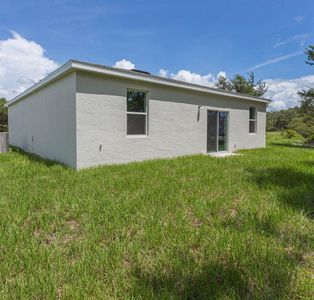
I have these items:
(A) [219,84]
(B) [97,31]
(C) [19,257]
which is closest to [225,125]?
(B) [97,31]

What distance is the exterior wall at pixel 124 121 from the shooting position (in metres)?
7.23

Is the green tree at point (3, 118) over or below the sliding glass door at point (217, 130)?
over

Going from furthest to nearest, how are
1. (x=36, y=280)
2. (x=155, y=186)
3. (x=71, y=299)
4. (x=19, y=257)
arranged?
(x=155, y=186) < (x=19, y=257) < (x=36, y=280) < (x=71, y=299)

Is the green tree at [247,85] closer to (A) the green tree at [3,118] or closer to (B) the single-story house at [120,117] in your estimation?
(B) the single-story house at [120,117]

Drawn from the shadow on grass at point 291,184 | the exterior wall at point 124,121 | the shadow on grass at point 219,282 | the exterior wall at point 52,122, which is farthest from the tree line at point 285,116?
the shadow on grass at point 219,282

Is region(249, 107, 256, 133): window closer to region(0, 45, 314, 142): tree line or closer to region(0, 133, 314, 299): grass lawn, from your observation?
region(0, 45, 314, 142): tree line

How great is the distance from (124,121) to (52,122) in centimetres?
306

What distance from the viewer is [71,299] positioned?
1.92 m

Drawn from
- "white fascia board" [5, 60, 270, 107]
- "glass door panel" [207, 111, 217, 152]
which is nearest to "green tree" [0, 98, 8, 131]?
"white fascia board" [5, 60, 270, 107]

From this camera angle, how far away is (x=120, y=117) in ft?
26.0

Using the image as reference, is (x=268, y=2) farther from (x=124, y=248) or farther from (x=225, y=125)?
(x=124, y=248)

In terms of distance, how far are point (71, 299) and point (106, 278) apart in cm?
37

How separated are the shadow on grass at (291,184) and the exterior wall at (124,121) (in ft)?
12.8

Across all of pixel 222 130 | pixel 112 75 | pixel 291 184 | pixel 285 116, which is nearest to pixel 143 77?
pixel 112 75
